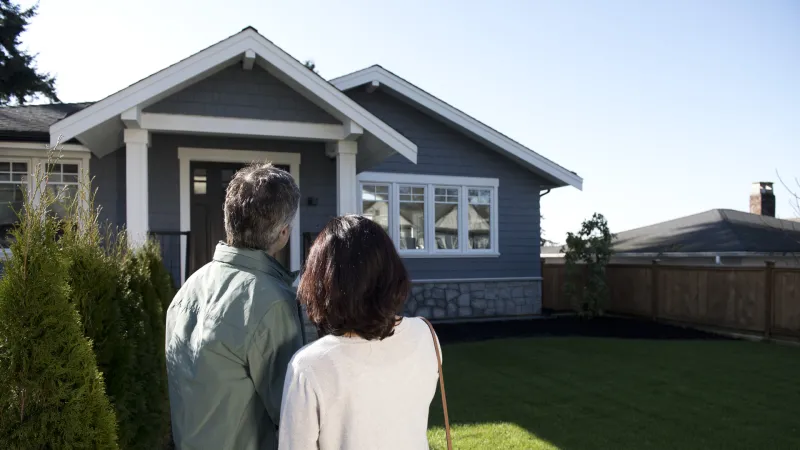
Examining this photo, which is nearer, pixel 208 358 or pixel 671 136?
pixel 208 358

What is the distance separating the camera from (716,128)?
16672 mm

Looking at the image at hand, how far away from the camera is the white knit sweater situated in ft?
4.99

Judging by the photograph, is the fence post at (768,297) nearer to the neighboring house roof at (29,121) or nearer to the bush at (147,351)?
the bush at (147,351)

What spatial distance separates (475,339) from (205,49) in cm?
633

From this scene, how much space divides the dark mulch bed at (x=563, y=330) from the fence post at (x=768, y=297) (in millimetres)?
820

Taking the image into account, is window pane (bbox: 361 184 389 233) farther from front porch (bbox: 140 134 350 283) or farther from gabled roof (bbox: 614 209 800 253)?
gabled roof (bbox: 614 209 800 253)

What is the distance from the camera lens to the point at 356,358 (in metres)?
1.58

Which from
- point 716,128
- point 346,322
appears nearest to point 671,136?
point 716,128

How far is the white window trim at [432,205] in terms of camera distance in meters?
11.9

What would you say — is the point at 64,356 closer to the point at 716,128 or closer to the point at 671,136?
the point at 716,128

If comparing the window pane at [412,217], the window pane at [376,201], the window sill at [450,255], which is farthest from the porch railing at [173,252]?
the window pane at [412,217]

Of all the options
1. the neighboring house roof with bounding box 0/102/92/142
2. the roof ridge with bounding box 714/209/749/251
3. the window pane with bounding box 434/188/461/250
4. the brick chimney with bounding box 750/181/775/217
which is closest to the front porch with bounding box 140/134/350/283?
the neighboring house roof with bounding box 0/102/92/142

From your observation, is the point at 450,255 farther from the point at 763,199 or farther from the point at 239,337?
the point at 763,199

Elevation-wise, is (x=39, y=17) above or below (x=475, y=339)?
above
